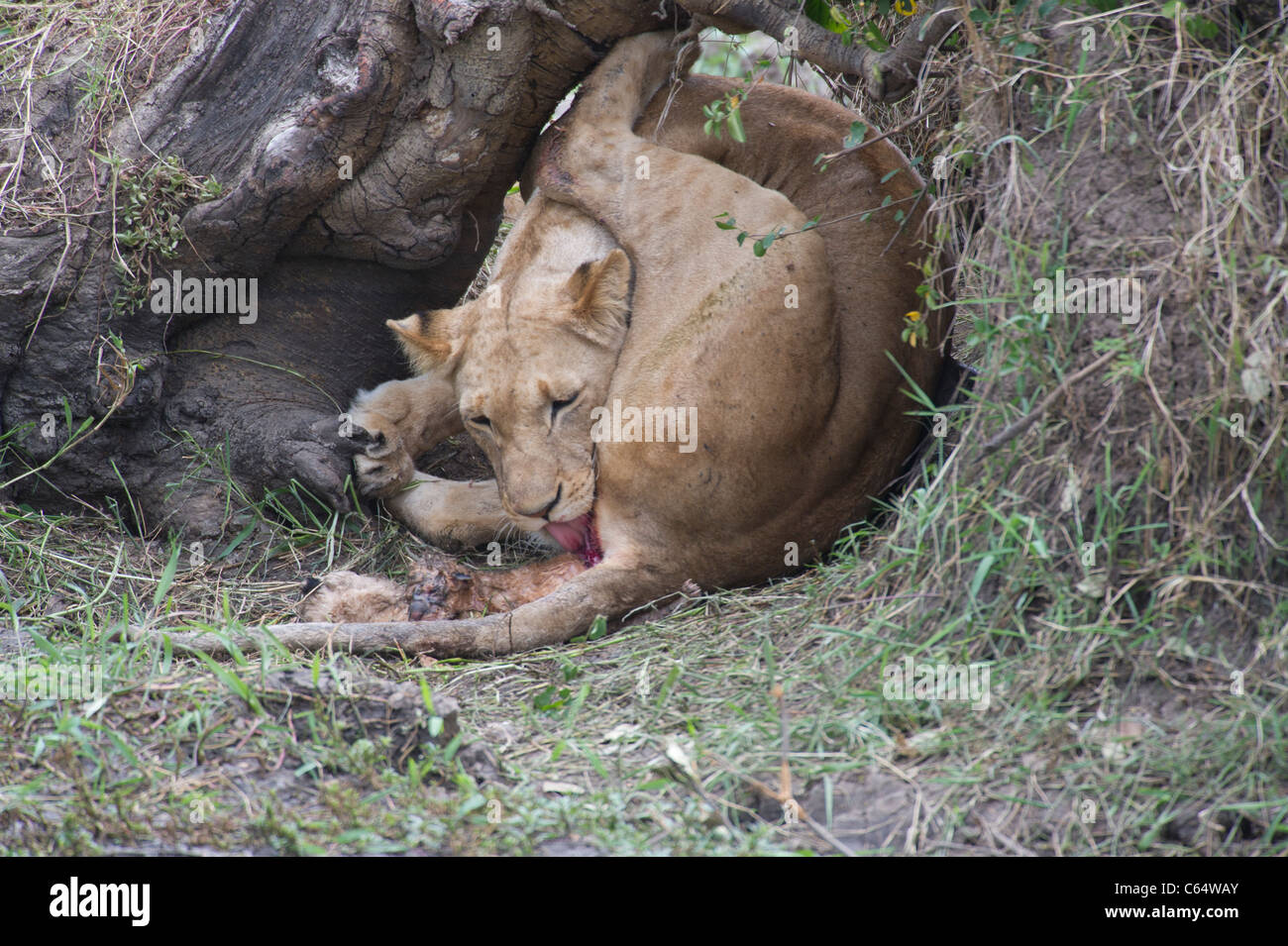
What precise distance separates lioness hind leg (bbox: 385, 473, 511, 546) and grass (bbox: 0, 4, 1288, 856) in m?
1.02

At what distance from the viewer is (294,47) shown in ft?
13.7

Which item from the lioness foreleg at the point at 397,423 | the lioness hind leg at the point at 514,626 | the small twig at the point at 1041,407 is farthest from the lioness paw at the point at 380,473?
the small twig at the point at 1041,407

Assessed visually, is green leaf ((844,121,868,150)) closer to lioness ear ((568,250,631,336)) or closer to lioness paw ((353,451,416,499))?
lioness ear ((568,250,631,336))

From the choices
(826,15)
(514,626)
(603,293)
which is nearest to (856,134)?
(826,15)

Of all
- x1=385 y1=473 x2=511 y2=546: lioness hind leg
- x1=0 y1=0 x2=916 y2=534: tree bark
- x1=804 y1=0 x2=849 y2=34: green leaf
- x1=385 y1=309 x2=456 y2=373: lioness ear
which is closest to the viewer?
x1=804 y1=0 x2=849 y2=34: green leaf

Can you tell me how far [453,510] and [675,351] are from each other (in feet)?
3.71

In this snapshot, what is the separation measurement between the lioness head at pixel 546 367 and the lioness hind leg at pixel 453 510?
9.2 inches

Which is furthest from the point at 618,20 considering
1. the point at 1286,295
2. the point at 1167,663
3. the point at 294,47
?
the point at 1167,663

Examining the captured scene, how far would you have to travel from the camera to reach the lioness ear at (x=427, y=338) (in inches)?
169

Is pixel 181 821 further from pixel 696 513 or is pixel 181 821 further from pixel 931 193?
pixel 931 193

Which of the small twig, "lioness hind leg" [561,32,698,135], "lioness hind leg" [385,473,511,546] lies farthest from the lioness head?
the small twig

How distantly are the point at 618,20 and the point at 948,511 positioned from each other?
2054 mm

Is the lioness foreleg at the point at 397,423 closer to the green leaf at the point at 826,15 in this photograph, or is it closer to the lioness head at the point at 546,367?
the lioness head at the point at 546,367

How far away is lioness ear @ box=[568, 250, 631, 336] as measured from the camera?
4.03 m
